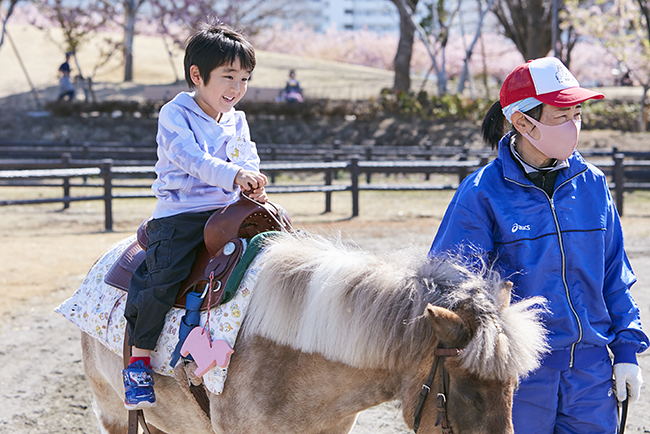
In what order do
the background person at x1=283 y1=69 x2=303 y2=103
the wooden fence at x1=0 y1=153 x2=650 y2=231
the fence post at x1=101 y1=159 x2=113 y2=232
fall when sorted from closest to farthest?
the fence post at x1=101 y1=159 x2=113 y2=232
the wooden fence at x1=0 y1=153 x2=650 y2=231
the background person at x1=283 y1=69 x2=303 y2=103

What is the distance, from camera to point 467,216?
209 centimetres

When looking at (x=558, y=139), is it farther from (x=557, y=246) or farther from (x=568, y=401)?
(x=568, y=401)

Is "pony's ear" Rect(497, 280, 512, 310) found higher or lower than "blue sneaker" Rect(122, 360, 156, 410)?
higher

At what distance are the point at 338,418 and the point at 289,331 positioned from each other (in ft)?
1.06

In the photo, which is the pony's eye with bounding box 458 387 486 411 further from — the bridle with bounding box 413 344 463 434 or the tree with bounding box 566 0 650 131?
Answer: the tree with bounding box 566 0 650 131

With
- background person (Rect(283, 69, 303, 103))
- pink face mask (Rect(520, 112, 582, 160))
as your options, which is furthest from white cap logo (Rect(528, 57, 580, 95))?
background person (Rect(283, 69, 303, 103))

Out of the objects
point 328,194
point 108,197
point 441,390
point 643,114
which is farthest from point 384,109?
point 441,390

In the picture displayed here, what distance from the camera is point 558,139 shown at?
2.06 m

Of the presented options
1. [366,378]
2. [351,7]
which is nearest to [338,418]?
[366,378]

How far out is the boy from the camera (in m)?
2.21

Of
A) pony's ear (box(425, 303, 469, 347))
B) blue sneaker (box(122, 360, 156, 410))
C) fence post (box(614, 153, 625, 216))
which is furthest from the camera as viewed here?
fence post (box(614, 153, 625, 216))

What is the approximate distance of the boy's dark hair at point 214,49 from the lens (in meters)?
2.27

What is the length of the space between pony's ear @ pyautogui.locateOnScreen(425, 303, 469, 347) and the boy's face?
3.86 ft

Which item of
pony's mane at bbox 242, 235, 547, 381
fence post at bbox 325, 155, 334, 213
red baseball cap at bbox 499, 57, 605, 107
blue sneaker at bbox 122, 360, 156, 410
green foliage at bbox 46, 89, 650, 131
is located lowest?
fence post at bbox 325, 155, 334, 213
